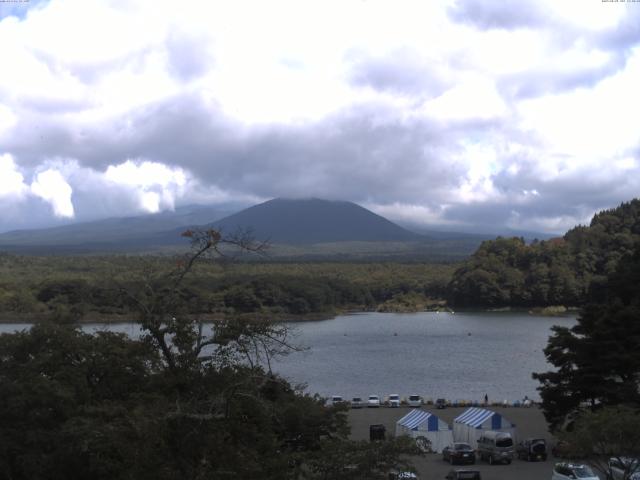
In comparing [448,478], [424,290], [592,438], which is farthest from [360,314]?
[592,438]

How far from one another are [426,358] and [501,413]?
632 inches

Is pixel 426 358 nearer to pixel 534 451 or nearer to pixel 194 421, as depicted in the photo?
pixel 534 451

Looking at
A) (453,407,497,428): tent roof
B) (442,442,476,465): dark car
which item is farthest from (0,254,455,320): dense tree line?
(442,442,476,465): dark car

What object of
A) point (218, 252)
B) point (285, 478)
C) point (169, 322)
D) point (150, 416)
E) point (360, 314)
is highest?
point (218, 252)

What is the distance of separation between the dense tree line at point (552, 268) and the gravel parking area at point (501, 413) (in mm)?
43541

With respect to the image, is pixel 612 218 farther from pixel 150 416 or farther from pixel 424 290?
pixel 150 416

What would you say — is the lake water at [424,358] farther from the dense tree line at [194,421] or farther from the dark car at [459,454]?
the dense tree line at [194,421]

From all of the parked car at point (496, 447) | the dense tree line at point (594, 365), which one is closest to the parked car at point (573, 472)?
the dense tree line at point (594, 365)

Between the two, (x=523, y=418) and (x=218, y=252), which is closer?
(x=218, y=252)

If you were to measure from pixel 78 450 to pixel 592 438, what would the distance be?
19.9ft

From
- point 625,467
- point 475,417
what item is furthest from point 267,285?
point 625,467

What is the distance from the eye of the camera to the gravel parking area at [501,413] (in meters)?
13.9

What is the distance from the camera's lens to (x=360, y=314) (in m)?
68.5

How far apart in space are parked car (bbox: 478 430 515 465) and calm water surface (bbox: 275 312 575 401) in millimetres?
4563
